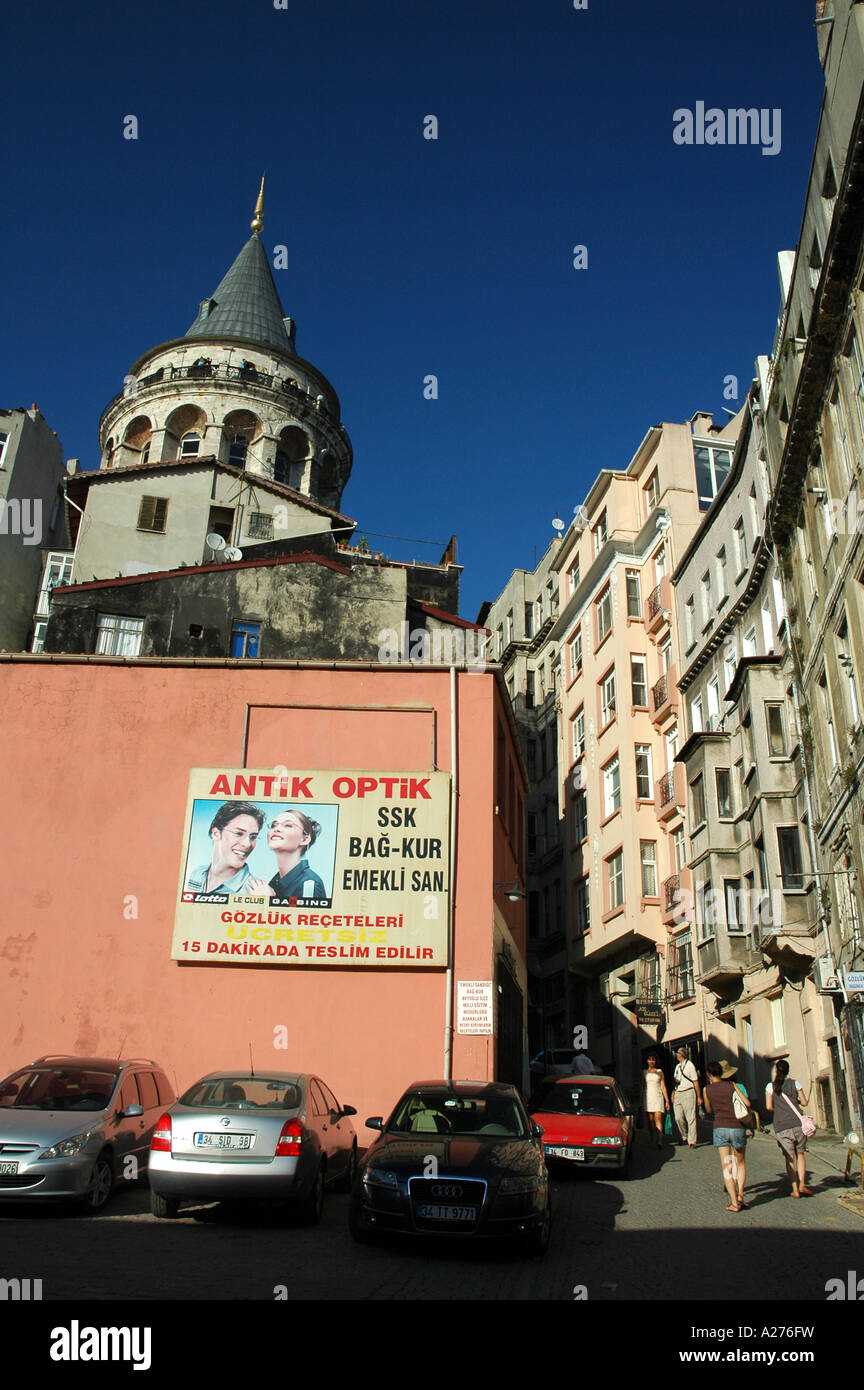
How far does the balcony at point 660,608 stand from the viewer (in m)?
37.8

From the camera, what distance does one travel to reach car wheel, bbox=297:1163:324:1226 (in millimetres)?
10594

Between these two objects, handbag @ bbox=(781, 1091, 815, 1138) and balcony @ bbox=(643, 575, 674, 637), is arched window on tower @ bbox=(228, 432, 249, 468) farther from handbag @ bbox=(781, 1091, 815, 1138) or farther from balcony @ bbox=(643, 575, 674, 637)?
handbag @ bbox=(781, 1091, 815, 1138)

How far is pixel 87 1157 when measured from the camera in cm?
1103

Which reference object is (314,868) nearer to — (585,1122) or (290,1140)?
(585,1122)

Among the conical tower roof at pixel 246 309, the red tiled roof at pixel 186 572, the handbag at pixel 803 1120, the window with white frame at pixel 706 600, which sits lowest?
the handbag at pixel 803 1120

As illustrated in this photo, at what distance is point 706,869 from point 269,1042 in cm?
1506

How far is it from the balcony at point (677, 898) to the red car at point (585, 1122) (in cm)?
1416

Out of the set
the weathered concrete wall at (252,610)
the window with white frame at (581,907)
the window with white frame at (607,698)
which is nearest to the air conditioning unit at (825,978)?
the weathered concrete wall at (252,610)

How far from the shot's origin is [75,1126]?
11273 mm

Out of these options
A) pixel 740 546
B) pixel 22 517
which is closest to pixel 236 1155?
pixel 740 546

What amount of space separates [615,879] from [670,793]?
14.0 ft

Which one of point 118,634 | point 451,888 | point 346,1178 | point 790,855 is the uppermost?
point 118,634

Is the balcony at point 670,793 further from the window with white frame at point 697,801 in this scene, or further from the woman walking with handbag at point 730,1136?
the woman walking with handbag at point 730,1136

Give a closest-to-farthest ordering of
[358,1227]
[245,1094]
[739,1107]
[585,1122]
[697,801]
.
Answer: [358,1227] → [245,1094] → [739,1107] → [585,1122] → [697,801]
